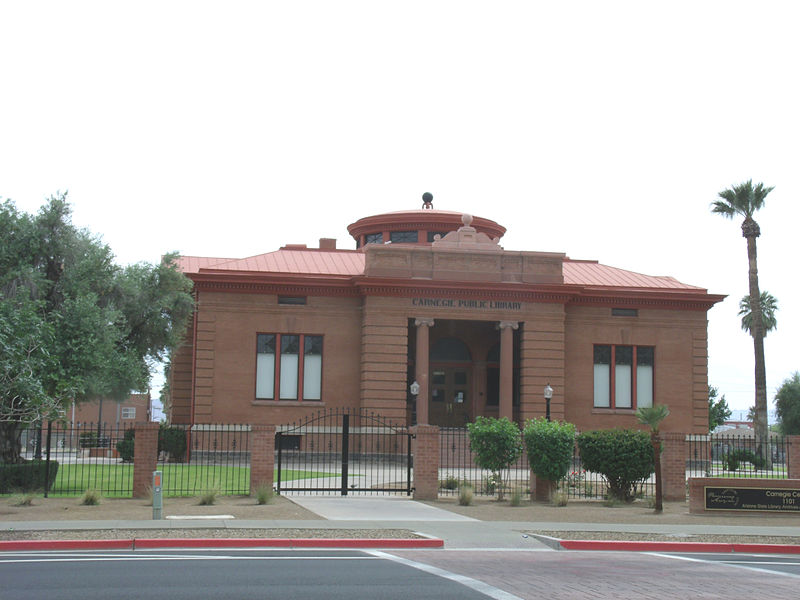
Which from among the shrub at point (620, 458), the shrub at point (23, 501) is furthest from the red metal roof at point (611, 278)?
the shrub at point (23, 501)

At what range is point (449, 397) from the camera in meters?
46.4

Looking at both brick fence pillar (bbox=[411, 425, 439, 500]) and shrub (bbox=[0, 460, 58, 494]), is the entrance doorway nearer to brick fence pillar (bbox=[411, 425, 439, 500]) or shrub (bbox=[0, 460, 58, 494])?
brick fence pillar (bbox=[411, 425, 439, 500])

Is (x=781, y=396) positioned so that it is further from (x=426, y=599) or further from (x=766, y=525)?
(x=426, y=599)

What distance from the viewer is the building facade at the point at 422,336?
41.4 meters

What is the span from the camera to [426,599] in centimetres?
1070

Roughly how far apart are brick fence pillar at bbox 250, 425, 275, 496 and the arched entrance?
22.3 metres

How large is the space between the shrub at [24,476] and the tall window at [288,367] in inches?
647

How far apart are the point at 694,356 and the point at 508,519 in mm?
26192

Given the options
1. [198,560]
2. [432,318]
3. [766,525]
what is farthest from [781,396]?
[198,560]

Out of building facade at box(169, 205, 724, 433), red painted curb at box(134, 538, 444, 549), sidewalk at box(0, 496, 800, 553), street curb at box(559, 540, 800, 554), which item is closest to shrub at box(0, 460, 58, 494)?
sidewalk at box(0, 496, 800, 553)

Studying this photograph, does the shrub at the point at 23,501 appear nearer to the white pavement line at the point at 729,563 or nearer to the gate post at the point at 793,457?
the white pavement line at the point at 729,563

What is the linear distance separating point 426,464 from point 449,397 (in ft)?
70.3

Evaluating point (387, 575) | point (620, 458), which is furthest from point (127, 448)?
point (387, 575)

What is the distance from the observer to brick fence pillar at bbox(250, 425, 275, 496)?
2420 centimetres
